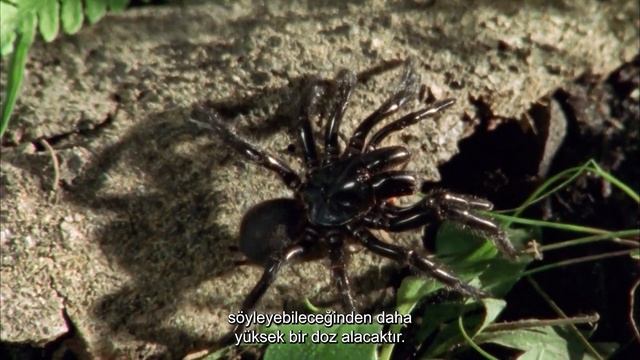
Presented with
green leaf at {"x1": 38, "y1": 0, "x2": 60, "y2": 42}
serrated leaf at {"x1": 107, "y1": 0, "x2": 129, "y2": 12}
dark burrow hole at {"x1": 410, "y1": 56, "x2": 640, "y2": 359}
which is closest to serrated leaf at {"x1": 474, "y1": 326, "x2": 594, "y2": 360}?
dark burrow hole at {"x1": 410, "y1": 56, "x2": 640, "y2": 359}

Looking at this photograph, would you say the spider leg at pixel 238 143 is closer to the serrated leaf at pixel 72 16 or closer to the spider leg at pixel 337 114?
the spider leg at pixel 337 114

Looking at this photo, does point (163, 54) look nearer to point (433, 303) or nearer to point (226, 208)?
point (226, 208)

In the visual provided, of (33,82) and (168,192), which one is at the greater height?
(33,82)

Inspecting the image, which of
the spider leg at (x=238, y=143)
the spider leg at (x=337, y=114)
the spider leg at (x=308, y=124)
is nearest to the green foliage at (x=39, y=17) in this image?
the spider leg at (x=238, y=143)

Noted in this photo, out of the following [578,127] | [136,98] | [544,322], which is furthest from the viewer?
[578,127]

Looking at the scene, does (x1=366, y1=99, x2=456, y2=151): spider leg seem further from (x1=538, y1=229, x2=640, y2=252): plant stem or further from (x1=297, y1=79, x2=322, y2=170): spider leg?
(x1=538, y1=229, x2=640, y2=252): plant stem

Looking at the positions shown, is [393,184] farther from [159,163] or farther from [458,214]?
[159,163]

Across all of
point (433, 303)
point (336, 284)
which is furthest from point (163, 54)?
point (433, 303)
